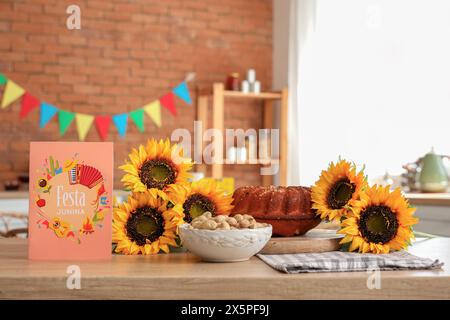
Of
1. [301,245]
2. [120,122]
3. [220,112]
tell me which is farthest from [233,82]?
[301,245]

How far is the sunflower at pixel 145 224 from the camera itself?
136cm

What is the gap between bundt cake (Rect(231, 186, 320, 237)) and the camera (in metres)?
1.41

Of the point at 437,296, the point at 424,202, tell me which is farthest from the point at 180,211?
the point at 424,202

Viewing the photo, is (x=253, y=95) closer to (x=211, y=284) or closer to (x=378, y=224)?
(x=378, y=224)

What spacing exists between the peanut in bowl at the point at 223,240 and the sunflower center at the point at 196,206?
0.54 ft

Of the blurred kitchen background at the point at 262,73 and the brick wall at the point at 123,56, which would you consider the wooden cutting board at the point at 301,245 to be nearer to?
the blurred kitchen background at the point at 262,73

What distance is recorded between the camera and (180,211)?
1367mm

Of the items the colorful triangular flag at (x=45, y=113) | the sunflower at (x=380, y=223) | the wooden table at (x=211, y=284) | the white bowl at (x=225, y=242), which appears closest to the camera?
the wooden table at (x=211, y=284)

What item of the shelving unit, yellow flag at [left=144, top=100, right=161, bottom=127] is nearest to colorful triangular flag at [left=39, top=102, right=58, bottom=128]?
yellow flag at [left=144, top=100, right=161, bottom=127]

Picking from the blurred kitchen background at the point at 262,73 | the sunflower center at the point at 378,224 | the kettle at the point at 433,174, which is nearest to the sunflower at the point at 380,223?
the sunflower center at the point at 378,224

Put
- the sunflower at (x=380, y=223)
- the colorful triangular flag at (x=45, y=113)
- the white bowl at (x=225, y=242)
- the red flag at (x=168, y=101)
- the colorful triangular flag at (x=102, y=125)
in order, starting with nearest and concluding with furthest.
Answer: the white bowl at (x=225, y=242) → the sunflower at (x=380, y=223) → the colorful triangular flag at (x=45, y=113) → the colorful triangular flag at (x=102, y=125) → the red flag at (x=168, y=101)

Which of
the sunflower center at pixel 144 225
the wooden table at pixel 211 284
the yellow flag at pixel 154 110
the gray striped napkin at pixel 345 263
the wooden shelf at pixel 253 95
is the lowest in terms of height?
the wooden table at pixel 211 284

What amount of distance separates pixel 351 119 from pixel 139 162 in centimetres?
329
